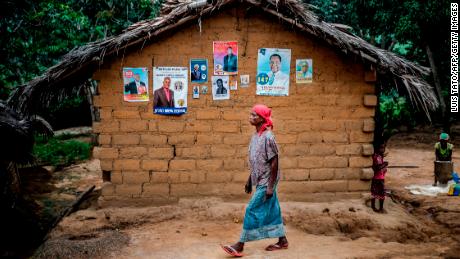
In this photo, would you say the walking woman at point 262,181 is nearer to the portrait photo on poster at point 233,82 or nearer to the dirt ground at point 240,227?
the dirt ground at point 240,227

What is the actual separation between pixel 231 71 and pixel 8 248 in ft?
14.8

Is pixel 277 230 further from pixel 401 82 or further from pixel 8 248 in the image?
pixel 8 248

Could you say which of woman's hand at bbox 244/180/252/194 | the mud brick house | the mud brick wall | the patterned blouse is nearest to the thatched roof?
the mud brick house

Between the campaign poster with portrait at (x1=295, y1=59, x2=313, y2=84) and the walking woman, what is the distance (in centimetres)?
194

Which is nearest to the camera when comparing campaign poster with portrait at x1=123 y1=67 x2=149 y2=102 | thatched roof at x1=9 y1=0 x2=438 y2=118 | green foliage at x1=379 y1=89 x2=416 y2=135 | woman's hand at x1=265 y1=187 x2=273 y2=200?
woman's hand at x1=265 y1=187 x2=273 y2=200

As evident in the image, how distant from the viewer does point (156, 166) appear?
596cm

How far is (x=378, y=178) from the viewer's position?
6004 mm

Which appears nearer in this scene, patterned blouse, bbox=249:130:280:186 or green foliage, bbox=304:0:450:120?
patterned blouse, bbox=249:130:280:186

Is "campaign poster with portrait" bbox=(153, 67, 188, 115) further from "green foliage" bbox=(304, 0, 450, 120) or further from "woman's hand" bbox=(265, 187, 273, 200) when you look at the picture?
"green foliage" bbox=(304, 0, 450, 120)

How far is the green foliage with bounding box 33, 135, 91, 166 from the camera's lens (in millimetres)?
12492

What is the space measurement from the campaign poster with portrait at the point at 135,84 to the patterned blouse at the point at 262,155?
229cm

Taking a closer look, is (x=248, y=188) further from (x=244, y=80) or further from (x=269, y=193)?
(x=244, y=80)

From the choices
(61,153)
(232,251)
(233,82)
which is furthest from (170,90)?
(61,153)

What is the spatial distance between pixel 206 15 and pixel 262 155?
253 cm
